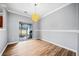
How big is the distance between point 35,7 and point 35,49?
2.17 ft

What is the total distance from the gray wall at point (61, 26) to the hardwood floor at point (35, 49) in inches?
5.1

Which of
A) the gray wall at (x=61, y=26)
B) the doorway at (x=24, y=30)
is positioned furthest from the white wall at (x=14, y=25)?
the gray wall at (x=61, y=26)

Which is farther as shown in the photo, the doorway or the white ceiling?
the doorway

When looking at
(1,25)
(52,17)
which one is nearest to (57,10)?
(52,17)

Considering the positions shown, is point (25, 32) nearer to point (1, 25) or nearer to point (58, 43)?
point (1, 25)

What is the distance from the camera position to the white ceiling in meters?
1.14

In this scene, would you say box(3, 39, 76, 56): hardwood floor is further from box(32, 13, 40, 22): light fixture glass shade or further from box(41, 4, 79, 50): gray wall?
box(32, 13, 40, 22): light fixture glass shade

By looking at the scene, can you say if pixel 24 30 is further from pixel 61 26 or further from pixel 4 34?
pixel 61 26

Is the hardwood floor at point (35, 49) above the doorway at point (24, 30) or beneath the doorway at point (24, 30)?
beneath

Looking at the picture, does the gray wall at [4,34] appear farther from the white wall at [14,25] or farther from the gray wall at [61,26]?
the gray wall at [61,26]

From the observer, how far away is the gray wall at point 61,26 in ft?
4.41

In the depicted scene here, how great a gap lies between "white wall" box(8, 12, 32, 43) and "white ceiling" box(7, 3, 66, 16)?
0.38 feet

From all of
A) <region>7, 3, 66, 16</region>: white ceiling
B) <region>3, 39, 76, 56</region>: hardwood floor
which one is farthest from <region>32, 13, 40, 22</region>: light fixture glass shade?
<region>3, 39, 76, 56</region>: hardwood floor

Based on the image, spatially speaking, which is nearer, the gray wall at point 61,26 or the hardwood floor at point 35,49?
the hardwood floor at point 35,49
